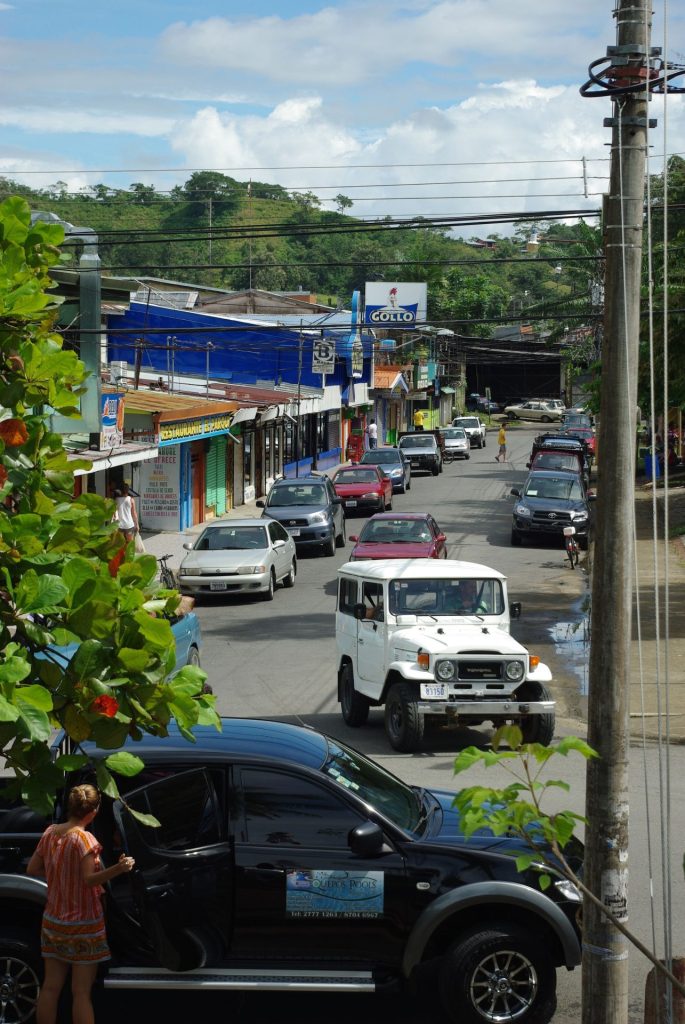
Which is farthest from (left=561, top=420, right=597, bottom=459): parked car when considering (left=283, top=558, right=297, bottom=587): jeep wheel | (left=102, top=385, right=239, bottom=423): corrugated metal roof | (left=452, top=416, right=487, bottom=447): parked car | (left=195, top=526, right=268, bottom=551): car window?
(left=195, top=526, right=268, bottom=551): car window

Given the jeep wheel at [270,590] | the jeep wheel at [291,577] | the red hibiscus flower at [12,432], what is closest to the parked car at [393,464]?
the jeep wheel at [291,577]

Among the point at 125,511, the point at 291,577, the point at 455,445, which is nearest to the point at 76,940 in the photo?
the point at 125,511

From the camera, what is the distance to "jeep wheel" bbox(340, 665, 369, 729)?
46.5ft

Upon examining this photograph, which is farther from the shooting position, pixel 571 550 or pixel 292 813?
pixel 571 550

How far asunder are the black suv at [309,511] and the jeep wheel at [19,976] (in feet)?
73.5

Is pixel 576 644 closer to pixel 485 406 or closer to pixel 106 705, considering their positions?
pixel 106 705

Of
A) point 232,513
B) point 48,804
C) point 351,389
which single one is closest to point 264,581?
point 232,513

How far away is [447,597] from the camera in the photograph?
46.6ft

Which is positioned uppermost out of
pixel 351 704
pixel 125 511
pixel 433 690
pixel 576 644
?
pixel 125 511

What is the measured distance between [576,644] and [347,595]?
238 inches

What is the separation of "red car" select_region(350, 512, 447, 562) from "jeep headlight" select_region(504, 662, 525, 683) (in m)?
9.97

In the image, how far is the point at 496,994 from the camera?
6949 mm

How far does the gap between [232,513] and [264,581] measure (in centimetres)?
1596

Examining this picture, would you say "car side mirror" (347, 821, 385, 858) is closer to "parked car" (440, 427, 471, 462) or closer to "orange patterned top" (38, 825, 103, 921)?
"orange patterned top" (38, 825, 103, 921)
